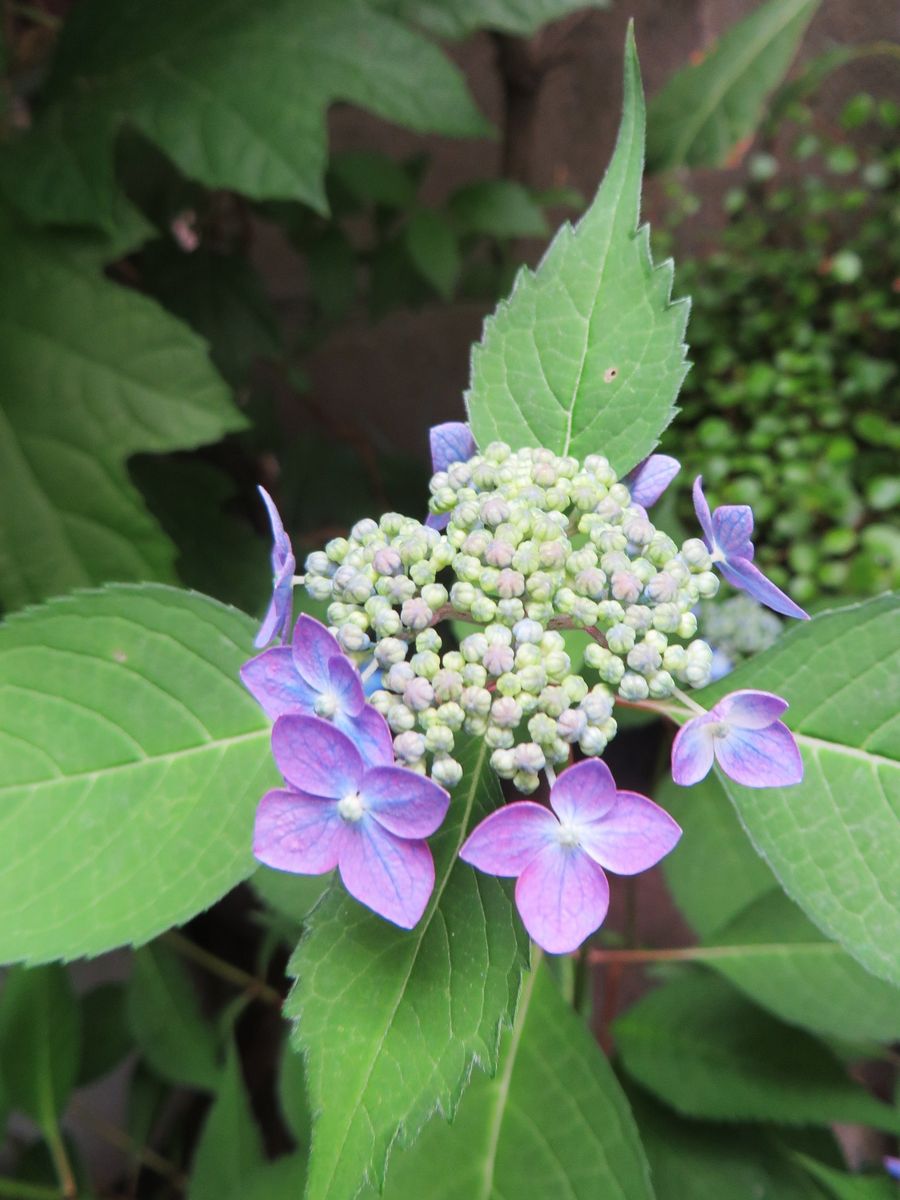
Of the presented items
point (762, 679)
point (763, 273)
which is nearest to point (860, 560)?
point (763, 273)

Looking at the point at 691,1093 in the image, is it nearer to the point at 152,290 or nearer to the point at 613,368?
the point at 613,368

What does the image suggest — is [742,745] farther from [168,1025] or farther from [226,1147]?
[168,1025]

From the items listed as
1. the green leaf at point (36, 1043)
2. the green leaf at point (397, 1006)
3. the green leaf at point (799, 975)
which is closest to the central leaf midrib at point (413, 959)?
the green leaf at point (397, 1006)

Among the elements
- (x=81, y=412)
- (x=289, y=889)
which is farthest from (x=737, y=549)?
(x=81, y=412)

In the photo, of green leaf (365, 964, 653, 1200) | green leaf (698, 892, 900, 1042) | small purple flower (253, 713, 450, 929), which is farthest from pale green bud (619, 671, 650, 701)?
green leaf (698, 892, 900, 1042)

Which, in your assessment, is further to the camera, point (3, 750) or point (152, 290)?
point (152, 290)
